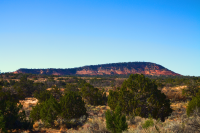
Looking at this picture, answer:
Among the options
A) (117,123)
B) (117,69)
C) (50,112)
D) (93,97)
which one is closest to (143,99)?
(117,123)

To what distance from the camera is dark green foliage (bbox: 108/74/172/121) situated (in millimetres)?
10359

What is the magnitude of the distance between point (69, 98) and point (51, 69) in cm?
12936

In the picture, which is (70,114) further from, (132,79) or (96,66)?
(96,66)

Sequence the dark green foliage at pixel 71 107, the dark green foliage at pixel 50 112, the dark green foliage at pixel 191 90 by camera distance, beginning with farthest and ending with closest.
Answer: the dark green foliage at pixel 191 90 < the dark green foliage at pixel 71 107 < the dark green foliage at pixel 50 112

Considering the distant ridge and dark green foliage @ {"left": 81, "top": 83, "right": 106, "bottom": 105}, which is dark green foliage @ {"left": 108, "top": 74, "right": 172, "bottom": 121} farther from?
the distant ridge

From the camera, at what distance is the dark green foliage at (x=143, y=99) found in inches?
408

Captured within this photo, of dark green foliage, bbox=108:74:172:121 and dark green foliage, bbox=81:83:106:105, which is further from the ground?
dark green foliage, bbox=108:74:172:121

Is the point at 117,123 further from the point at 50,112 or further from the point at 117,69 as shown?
the point at 117,69

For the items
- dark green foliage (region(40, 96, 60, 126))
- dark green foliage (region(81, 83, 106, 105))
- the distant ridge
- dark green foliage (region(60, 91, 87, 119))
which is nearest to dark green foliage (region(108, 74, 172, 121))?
dark green foliage (region(60, 91, 87, 119))

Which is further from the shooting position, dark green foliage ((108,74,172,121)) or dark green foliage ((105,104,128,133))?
dark green foliage ((108,74,172,121))

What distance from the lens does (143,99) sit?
35.9ft

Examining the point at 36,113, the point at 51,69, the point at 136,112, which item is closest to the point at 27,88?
the point at 36,113

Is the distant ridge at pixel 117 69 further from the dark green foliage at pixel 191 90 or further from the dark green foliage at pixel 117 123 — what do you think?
the dark green foliage at pixel 117 123

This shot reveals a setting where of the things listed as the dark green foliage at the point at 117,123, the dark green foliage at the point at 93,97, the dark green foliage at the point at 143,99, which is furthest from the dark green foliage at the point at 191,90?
the dark green foliage at the point at 117,123
